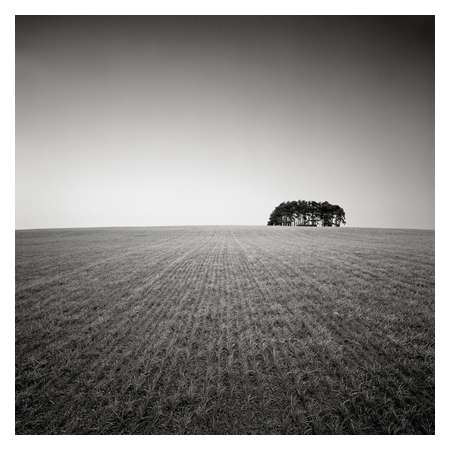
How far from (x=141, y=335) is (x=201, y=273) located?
754cm

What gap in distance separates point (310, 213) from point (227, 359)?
11247 centimetres

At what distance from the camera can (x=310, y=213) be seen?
10950 centimetres

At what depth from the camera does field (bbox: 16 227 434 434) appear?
3.55 metres

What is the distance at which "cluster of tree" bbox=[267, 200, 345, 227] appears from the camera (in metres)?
107

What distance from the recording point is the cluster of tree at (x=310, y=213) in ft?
350

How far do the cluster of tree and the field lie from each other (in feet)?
341

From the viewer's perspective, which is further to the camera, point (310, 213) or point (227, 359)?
point (310, 213)

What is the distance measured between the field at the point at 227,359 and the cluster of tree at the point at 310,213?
104 meters

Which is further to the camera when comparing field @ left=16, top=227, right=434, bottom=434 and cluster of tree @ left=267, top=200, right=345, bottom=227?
cluster of tree @ left=267, top=200, right=345, bottom=227

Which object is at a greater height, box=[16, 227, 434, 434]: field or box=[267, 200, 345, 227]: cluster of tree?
box=[267, 200, 345, 227]: cluster of tree

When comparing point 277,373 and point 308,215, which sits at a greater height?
point 308,215
